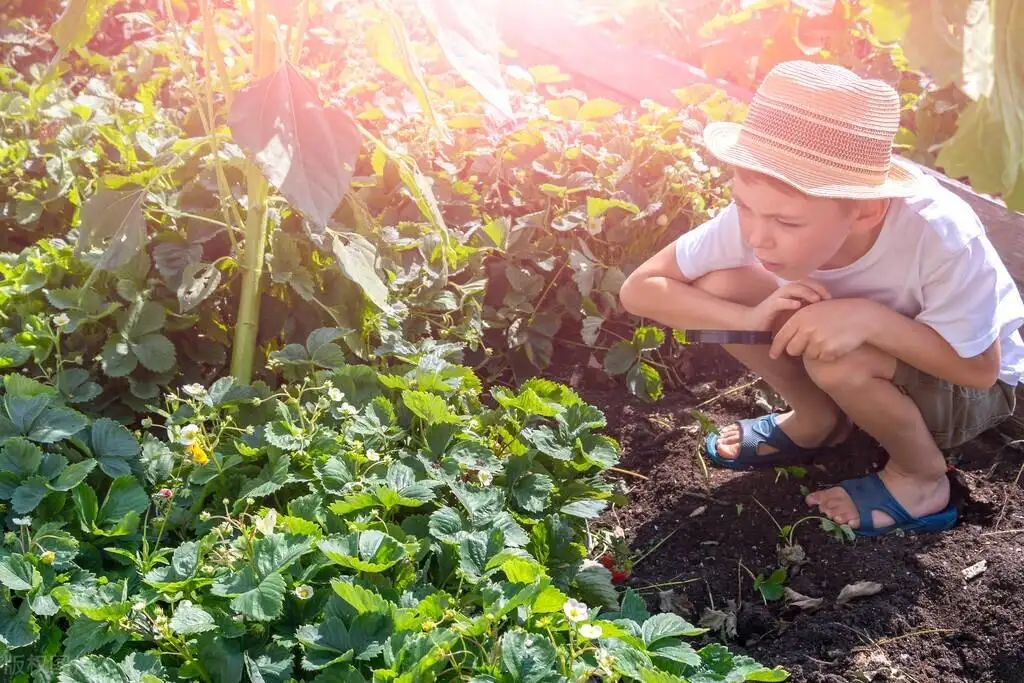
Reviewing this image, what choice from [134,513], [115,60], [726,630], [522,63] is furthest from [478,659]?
[522,63]

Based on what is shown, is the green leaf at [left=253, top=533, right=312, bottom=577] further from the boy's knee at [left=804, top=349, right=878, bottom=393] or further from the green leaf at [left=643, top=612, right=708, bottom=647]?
the boy's knee at [left=804, top=349, right=878, bottom=393]

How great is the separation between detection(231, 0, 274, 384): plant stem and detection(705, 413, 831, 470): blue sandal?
1084mm

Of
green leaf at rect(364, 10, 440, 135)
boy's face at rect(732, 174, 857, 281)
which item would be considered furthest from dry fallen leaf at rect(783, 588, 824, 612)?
green leaf at rect(364, 10, 440, 135)

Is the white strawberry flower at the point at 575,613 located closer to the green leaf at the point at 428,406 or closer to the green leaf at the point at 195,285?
the green leaf at the point at 428,406

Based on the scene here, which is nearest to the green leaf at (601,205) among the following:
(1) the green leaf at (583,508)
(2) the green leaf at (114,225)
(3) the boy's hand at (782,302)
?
(3) the boy's hand at (782,302)

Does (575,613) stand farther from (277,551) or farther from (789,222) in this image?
(789,222)

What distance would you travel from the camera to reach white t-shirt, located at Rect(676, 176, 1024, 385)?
1769 millimetres

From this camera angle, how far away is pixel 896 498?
6.61 feet

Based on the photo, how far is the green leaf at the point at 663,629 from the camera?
50.1 inches

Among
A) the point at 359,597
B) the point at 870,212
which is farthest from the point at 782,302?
the point at 359,597

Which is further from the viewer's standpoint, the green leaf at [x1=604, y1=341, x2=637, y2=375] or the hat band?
the green leaf at [x1=604, y1=341, x2=637, y2=375]

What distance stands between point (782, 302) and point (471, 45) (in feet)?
3.00

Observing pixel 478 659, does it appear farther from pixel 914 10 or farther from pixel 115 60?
pixel 115 60

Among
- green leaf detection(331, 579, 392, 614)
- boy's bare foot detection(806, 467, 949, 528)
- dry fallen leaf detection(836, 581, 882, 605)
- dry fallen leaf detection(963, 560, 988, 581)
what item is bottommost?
dry fallen leaf detection(836, 581, 882, 605)
